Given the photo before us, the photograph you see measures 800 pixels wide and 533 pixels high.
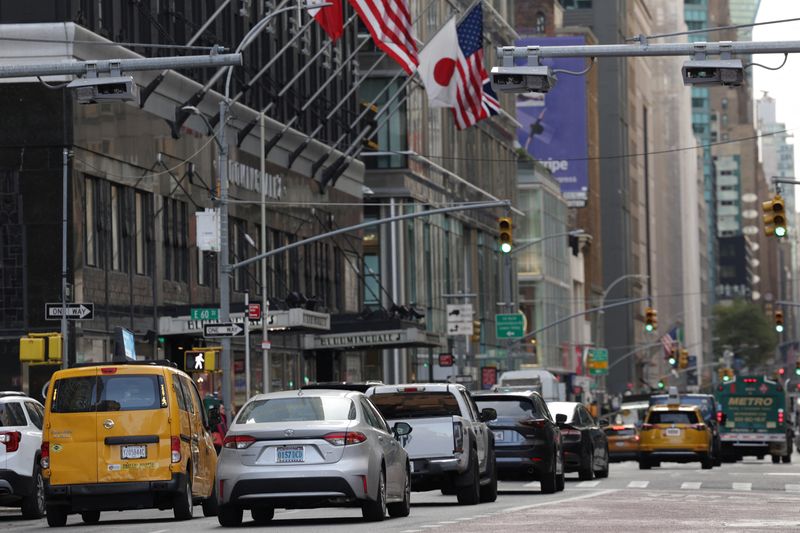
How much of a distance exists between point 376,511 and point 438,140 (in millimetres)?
62198

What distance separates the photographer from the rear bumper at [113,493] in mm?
23453

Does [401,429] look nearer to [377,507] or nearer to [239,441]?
[377,507]

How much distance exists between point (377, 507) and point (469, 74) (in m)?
29.6

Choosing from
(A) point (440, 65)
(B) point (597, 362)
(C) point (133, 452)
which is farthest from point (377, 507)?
(B) point (597, 362)

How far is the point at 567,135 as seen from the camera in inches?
5123

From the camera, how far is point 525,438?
107 feet

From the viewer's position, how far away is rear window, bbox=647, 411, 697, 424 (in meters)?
50.3

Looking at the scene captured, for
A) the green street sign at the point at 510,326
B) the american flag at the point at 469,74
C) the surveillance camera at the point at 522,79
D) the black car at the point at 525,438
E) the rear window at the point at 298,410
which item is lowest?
the black car at the point at 525,438

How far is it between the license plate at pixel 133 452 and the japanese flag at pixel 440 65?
2646 centimetres

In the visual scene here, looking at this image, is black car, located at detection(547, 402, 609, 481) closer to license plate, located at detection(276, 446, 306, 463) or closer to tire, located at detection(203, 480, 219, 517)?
tire, located at detection(203, 480, 219, 517)

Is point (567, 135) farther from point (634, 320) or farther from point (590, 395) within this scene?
point (634, 320)

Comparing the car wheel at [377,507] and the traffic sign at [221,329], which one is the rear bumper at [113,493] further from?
the traffic sign at [221,329]

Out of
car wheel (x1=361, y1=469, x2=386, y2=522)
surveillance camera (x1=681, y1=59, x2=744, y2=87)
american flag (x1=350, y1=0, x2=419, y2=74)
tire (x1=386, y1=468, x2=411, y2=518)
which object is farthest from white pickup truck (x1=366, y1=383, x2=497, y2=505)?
american flag (x1=350, y1=0, x2=419, y2=74)

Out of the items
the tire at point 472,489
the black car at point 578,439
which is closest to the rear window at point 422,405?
Answer: the tire at point 472,489
